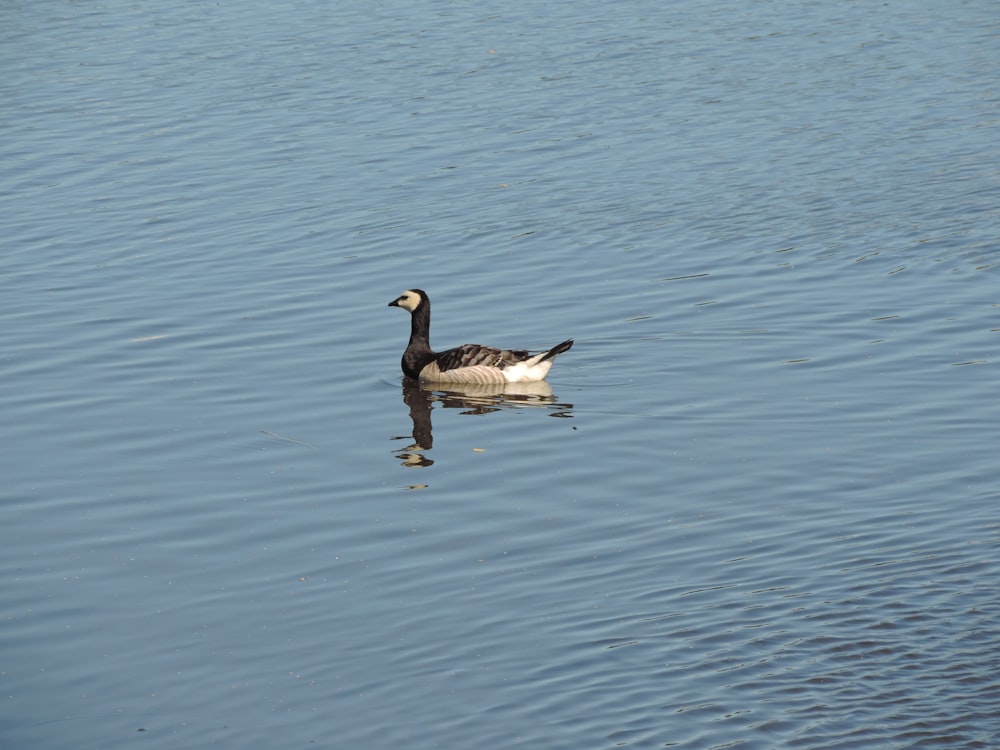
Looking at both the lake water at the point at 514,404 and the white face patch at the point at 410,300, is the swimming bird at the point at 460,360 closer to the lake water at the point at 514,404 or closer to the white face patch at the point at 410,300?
the white face patch at the point at 410,300

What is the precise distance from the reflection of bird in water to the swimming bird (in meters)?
0.09

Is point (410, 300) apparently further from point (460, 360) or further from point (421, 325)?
point (460, 360)

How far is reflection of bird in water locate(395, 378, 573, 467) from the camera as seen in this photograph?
53.3 ft

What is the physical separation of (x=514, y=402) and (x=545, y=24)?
846 inches

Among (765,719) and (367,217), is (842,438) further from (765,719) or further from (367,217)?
(367,217)

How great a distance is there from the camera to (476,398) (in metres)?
17.2

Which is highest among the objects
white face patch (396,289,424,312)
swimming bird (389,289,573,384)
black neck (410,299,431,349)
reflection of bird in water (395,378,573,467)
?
white face patch (396,289,424,312)

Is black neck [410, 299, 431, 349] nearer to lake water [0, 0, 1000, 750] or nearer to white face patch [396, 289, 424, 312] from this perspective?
white face patch [396, 289, 424, 312]

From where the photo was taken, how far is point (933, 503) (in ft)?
39.7

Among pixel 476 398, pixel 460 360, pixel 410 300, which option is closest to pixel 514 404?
pixel 476 398

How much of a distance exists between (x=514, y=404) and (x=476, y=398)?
26.8 inches

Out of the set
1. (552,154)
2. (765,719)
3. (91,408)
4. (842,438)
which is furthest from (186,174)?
(765,719)

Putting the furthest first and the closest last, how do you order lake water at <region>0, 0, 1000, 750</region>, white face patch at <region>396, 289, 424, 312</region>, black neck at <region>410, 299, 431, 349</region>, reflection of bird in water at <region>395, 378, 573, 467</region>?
white face patch at <region>396, 289, 424, 312</region> → black neck at <region>410, 299, 431, 349</region> → reflection of bird in water at <region>395, 378, 573, 467</region> → lake water at <region>0, 0, 1000, 750</region>

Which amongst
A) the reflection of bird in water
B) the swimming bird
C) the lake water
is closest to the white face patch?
the swimming bird
